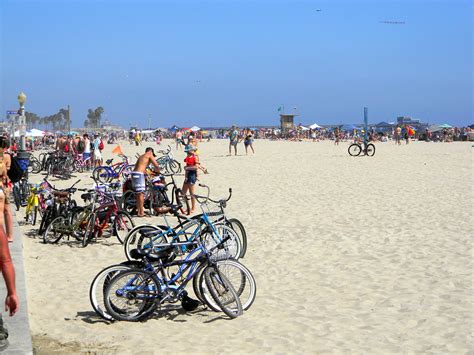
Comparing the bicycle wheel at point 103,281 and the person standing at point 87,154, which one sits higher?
the person standing at point 87,154

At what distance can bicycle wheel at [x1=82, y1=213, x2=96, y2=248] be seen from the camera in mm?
9930

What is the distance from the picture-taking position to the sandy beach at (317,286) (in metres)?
5.75

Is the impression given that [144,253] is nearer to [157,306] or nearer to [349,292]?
[157,306]

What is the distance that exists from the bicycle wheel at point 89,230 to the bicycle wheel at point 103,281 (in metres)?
3.60

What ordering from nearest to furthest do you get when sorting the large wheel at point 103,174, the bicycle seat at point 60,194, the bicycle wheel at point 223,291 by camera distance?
the bicycle wheel at point 223,291 → the bicycle seat at point 60,194 → the large wheel at point 103,174

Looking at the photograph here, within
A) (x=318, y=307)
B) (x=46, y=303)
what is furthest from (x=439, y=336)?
(x=46, y=303)

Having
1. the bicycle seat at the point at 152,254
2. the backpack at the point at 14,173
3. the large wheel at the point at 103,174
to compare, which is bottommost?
the bicycle seat at the point at 152,254

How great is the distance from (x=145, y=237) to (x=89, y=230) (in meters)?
2.44

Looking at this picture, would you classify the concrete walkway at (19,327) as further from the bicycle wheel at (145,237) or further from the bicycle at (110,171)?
the bicycle at (110,171)

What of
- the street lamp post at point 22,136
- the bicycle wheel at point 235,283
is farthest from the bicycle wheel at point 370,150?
the bicycle wheel at point 235,283

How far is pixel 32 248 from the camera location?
9945 mm

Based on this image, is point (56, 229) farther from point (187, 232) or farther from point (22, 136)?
point (22, 136)

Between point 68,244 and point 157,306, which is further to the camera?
point 68,244

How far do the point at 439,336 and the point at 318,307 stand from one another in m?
1.32
